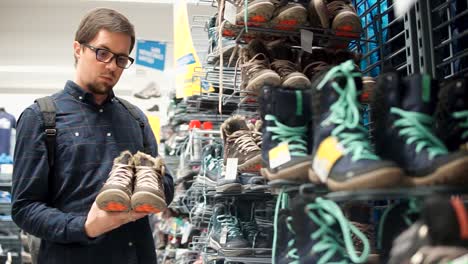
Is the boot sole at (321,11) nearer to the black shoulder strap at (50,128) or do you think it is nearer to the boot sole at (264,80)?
the boot sole at (264,80)

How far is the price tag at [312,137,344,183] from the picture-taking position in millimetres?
981

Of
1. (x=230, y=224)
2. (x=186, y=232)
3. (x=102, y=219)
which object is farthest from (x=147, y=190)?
(x=186, y=232)

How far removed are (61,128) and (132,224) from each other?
40 centimetres

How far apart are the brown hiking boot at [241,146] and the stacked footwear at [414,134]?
874 millimetres

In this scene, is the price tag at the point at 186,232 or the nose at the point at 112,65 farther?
the price tag at the point at 186,232

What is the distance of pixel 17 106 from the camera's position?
8414 millimetres

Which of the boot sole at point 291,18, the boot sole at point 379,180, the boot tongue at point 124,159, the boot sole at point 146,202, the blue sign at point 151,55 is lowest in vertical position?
the boot sole at point 146,202

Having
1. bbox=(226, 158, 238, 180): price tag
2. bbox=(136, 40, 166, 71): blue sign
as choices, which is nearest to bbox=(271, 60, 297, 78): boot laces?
bbox=(226, 158, 238, 180): price tag

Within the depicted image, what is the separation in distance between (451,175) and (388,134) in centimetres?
17

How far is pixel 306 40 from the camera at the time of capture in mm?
1905

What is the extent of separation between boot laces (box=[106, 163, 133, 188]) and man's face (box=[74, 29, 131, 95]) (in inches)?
13.8

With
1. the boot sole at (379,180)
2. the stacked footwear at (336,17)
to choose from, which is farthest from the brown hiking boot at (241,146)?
the boot sole at (379,180)

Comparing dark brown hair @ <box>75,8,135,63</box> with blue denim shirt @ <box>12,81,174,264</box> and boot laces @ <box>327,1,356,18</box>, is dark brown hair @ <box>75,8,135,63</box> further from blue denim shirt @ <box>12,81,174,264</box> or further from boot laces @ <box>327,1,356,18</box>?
boot laces @ <box>327,1,356,18</box>

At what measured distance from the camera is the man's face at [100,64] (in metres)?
1.77
